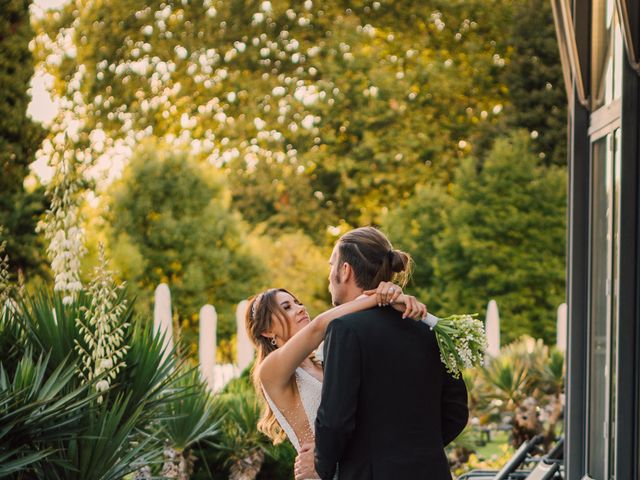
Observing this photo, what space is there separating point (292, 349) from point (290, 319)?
0.39 metres

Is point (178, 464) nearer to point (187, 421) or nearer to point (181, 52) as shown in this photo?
point (187, 421)

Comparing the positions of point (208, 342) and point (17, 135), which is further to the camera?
point (17, 135)

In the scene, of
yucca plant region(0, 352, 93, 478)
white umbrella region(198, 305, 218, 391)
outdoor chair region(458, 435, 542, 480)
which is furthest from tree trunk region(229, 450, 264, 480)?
white umbrella region(198, 305, 218, 391)

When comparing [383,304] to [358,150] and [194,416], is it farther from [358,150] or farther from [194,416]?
[358,150]

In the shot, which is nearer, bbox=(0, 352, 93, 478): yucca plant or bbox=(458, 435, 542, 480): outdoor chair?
bbox=(0, 352, 93, 478): yucca plant

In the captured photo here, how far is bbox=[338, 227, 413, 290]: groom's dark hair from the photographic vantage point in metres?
3.47

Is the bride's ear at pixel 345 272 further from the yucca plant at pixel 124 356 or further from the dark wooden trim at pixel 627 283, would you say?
the yucca plant at pixel 124 356

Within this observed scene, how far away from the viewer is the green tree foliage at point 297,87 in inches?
1129

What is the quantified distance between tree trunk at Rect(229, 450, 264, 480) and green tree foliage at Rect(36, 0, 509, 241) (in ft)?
66.6

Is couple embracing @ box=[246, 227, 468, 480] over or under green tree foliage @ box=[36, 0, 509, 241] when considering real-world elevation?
under

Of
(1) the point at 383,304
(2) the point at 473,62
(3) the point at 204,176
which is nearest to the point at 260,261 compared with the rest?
(3) the point at 204,176

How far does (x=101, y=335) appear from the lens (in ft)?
19.8

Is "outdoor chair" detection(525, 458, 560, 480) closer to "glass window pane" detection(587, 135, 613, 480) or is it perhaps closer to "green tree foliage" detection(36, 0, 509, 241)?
"glass window pane" detection(587, 135, 613, 480)

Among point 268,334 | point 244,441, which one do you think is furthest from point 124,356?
point 268,334
